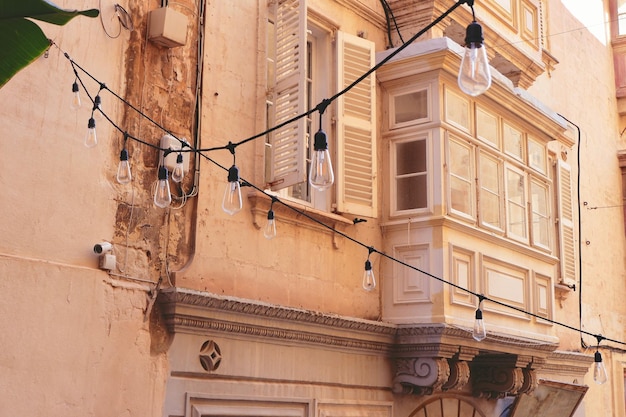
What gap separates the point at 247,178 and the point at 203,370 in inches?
70.1

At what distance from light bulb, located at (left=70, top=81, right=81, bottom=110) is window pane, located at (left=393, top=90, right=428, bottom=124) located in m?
4.28

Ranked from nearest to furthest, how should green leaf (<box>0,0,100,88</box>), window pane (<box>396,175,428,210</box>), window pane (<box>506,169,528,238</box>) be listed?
green leaf (<box>0,0,100,88</box>) < window pane (<box>396,175,428,210</box>) < window pane (<box>506,169,528,238</box>)

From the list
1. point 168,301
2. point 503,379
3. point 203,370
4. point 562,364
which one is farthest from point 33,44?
point 562,364

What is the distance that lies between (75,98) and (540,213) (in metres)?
6.89

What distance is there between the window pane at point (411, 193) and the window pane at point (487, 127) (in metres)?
1.08

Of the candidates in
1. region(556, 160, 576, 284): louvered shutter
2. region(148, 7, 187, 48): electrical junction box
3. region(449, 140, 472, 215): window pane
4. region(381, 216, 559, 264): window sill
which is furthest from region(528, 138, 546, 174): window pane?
region(148, 7, 187, 48): electrical junction box

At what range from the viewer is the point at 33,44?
4.27 m

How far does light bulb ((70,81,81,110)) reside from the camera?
6789mm

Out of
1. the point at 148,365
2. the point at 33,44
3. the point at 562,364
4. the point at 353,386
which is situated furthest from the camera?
the point at 562,364

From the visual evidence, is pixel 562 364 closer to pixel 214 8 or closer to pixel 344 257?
pixel 344 257

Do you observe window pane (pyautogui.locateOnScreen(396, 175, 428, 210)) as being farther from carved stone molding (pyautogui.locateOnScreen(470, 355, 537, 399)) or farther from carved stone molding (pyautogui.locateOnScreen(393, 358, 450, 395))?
carved stone molding (pyautogui.locateOnScreen(470, 355, 537, 399))

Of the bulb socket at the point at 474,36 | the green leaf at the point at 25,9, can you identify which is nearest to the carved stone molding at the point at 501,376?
the bulb socket at the point at 474,36

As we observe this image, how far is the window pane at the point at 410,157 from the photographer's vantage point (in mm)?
10156

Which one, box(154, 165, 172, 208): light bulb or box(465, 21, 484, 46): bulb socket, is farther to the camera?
box(154, 165, 172, 208): light bulb
